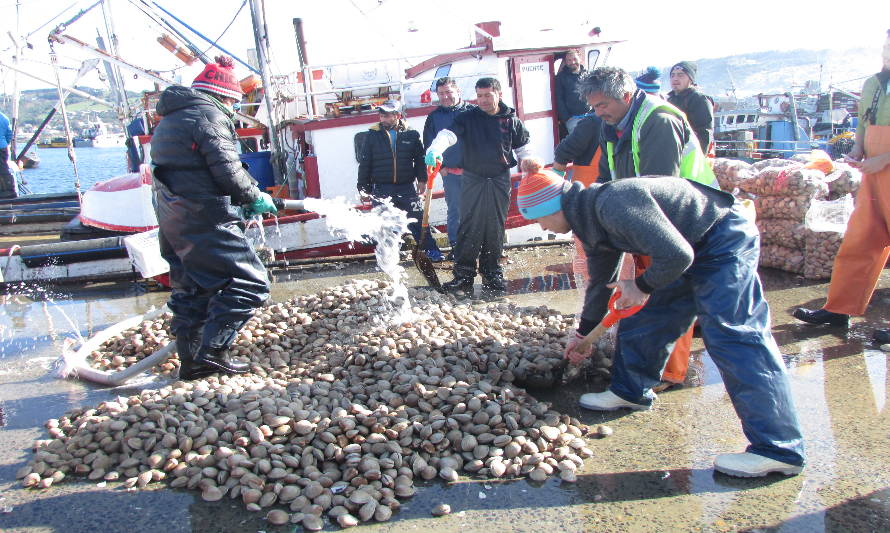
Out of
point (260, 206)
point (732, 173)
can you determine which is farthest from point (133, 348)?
point (732, 173)

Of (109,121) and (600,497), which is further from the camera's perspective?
(109,121)

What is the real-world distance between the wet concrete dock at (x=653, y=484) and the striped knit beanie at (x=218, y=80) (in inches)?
79.1

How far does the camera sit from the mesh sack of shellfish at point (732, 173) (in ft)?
21.2

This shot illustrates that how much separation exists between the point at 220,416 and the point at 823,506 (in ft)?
9.18

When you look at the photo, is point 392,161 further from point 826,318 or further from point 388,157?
point 826,318

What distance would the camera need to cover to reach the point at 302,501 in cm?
270

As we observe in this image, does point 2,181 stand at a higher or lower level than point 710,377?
higher

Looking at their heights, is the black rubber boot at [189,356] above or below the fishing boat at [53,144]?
below

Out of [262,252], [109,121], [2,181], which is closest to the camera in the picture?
[262,252]

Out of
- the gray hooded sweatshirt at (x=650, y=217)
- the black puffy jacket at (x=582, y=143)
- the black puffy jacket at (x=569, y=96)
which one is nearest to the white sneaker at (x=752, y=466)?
the gray hooded sweatshirt at (x=650, y=217)

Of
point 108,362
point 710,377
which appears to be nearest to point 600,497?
point 710,377

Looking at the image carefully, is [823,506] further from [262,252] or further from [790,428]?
[262,252]

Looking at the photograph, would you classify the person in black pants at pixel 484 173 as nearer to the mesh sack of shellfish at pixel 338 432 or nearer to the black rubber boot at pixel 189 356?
the mesh sack of shellfish at pixel 338 432

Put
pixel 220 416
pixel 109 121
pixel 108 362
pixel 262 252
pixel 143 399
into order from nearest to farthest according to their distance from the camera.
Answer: pixel 220 416 → pixel 143 399 → pixel 108 362 → pixel 262 252 → pixel 109 121
